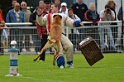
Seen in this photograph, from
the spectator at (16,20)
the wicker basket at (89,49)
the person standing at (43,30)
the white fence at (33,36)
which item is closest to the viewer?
the wicker basket at (89,49)

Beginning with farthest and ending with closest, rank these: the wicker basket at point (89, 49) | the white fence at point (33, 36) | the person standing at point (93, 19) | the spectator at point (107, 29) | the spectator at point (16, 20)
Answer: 1. the person standing at point (93, 19)
2. the spectator at point (107, 29)
3. the white fence at point (33, 36)
4. the spectator at point (16, 20)
5. the wicker basket at point (89, 49)

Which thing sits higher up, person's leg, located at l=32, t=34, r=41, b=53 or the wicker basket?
the wicker basket

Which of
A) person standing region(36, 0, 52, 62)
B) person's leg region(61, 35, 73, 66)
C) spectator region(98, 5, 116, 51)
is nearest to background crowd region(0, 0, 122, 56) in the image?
spectator region(98, 5, 116, 51)

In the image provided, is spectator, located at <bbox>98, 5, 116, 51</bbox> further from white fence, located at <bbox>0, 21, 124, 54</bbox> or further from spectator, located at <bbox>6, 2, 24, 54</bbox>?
spectator, located at <bbox>6, 2, 24, 54</bbox>

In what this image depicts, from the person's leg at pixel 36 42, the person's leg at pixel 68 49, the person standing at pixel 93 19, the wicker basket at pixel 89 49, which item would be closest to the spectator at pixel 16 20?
the person's leg at pixel 36 42

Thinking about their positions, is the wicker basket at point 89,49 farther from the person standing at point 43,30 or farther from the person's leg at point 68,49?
the person standing at point 43,30

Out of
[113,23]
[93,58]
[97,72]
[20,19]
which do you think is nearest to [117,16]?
[113,23]

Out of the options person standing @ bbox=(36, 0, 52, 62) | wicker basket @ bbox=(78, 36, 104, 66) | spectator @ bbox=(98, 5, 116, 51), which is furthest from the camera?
spectator @ bbox=(98, 5, 116, 51)

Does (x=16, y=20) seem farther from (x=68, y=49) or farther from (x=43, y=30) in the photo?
(x=68, y=49)

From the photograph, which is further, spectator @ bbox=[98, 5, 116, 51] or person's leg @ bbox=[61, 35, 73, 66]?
spectator @ bbox=[98, 5, 116, 51]

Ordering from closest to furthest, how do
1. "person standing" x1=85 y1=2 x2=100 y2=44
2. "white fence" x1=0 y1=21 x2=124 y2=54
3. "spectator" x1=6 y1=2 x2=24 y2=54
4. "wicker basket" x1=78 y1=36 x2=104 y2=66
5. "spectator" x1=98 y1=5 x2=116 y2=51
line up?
1. "wicker basket" x1=78 y1=36 x2=104 y2=66
2. "spectator" x1=6 y1=2 x2=24 y2=54
3. "white fence" x1=0 y1=21 x2=124 y2=54
4. "spectator" x1=98 y1=5 x2=116 y2=51
5. "person standing" x1=85 y1=2 x2=100 y2=44

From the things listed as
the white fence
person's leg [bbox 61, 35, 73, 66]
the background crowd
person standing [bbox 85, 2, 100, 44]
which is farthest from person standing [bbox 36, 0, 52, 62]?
person standing [bbox 85, 2, 100, 44]

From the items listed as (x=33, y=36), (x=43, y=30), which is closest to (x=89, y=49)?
(x=43, y=30)

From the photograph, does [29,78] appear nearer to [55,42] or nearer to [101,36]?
[55,42]
